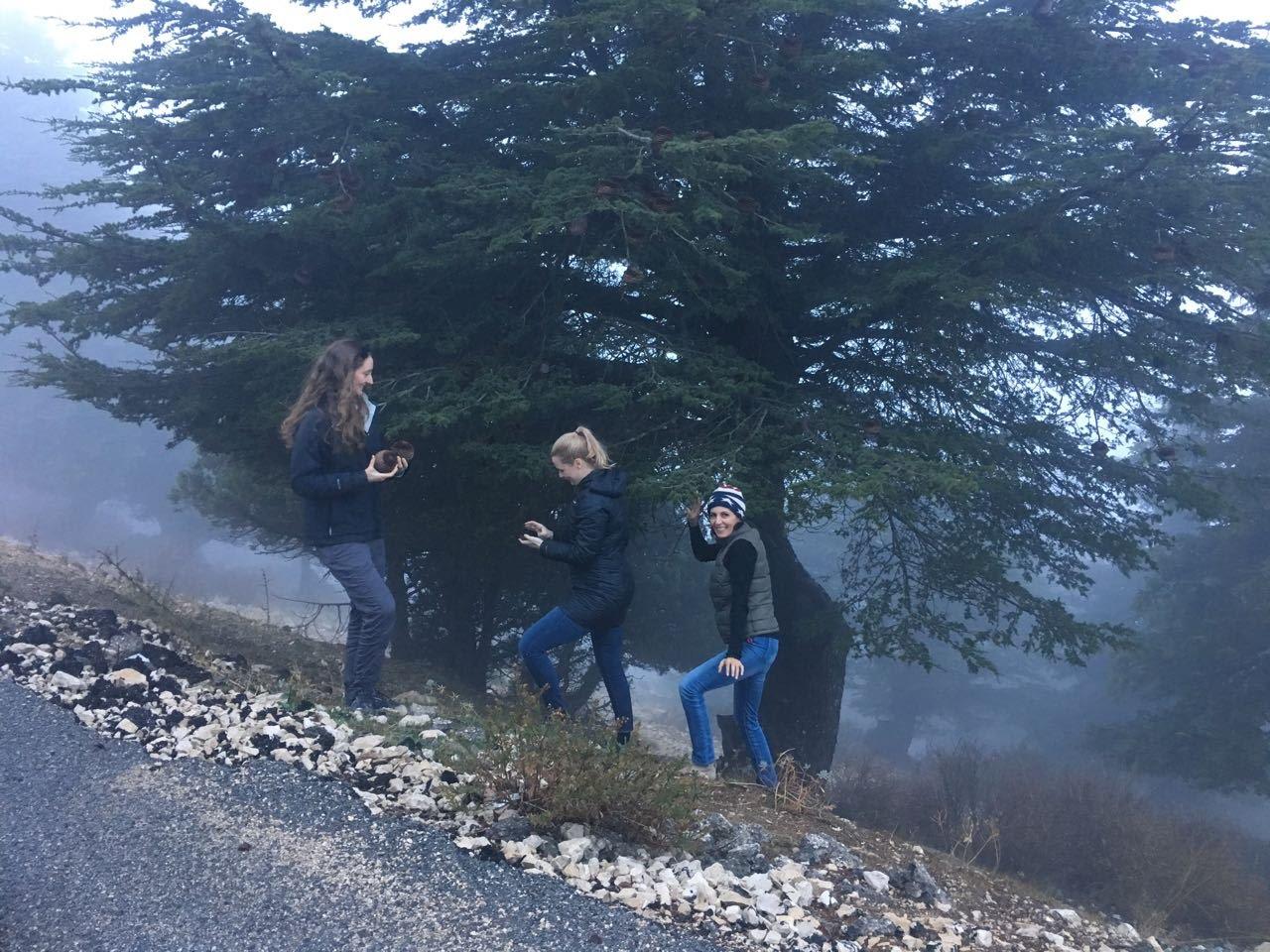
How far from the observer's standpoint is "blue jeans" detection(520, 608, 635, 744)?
224 inches

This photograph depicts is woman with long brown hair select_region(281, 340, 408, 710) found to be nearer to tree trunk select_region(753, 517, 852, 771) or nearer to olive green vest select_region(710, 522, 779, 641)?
olive green vest select_region(710, 522, 779, 641)

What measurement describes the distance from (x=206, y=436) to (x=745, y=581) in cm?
657

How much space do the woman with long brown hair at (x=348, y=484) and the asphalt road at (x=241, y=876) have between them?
1.36m

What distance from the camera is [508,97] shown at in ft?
29.0

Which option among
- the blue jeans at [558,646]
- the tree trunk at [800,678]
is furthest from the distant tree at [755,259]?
the blue jeans at [558,646]

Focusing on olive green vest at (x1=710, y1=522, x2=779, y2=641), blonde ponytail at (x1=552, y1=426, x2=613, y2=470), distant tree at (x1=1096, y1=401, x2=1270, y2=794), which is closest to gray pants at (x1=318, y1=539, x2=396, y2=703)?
blonde ponytail at (x1=552, y1=426, x2=613, y2=470)

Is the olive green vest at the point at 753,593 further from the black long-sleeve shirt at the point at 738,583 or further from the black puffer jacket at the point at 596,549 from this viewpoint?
the black puffer jacket at the point at 596,549

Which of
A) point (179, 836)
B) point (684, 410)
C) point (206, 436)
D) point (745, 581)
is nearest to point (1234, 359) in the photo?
point (684, 410)

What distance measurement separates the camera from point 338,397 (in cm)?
537

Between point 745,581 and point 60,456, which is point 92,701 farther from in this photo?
point 60,456

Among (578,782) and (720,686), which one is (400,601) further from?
(578,782)

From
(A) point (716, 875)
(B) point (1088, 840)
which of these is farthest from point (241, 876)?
(B) point (1088, 840)

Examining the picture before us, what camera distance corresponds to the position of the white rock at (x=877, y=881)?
461 cm

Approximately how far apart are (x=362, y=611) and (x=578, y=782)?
2102 millimetres
